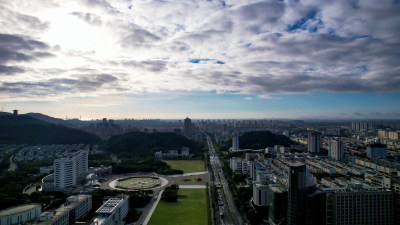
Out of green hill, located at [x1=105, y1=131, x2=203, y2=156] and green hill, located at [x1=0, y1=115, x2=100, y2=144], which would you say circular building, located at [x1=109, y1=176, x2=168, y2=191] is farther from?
green hill, located at [x1=0, y1=115, x2=100, y2=144]

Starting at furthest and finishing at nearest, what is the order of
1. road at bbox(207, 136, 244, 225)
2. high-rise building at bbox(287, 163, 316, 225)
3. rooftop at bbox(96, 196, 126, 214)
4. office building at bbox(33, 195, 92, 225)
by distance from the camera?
1. road at bbox(207, 136, 244, 225)
2. rooftop at bbox(96, 196, 126, 214)
3. office building at bbox(33, 195, 92, 225)
4. high-rise building at bbox(287, 163, 316, 225)

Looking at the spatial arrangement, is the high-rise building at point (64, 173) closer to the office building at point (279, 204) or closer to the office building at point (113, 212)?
the office building at point (113, 212)

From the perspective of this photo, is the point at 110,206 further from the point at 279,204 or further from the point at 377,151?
the point at 377,151

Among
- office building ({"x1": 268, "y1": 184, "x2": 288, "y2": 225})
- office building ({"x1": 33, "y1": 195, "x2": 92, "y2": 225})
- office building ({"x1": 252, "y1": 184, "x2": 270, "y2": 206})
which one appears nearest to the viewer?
office building ({"x1": 268, "y1": 184, "x2": 288, "y2": 225})

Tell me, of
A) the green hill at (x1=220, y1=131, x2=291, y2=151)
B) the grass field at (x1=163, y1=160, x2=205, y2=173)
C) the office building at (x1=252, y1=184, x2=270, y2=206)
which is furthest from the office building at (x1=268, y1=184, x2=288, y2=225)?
the green hill at (x1=220, y1=131, x2=291, y2=151)

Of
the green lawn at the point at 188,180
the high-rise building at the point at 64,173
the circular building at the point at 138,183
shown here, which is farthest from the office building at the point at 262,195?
the high-rise building at the point at 64,173

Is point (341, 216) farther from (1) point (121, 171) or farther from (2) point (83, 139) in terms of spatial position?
(2) point (83, 139)

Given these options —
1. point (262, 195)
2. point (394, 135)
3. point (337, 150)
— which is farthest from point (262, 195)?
point (394, 135)
